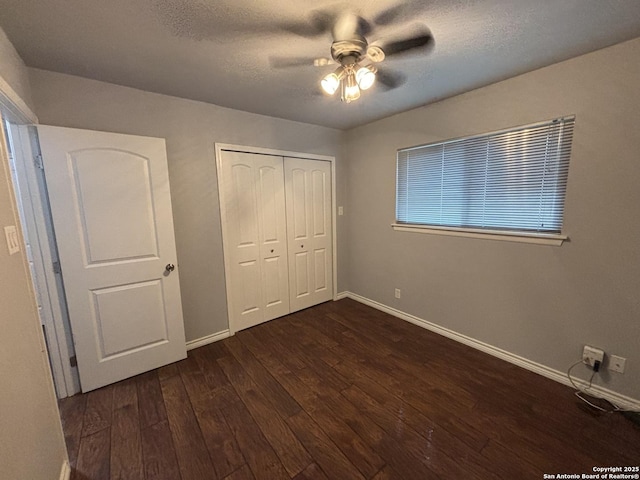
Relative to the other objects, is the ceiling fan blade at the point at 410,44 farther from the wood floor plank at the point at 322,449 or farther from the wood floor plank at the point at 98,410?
the wood floor plank at the point at 98,410

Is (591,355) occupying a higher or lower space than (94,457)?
higher

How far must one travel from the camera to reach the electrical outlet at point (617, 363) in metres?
1.70

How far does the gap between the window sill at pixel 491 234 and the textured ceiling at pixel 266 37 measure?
4.02ft

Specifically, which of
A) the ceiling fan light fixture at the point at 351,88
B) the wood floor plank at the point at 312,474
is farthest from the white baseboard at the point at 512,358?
the ceiling fan light fixture at the point at 351,88

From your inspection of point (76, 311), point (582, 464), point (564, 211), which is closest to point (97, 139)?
point (76, 311)

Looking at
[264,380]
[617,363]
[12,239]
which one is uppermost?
[12,239]

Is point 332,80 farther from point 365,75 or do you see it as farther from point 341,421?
point 341,421

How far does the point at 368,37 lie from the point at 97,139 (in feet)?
6.51

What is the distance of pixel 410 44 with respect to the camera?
1.49 meters

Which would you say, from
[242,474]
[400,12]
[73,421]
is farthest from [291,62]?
[73,421]

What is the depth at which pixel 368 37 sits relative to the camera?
1.48 m

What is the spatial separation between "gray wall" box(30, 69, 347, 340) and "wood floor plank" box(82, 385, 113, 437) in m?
0.71

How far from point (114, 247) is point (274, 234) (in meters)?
1.49

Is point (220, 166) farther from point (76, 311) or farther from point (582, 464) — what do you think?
point (582, 464)
